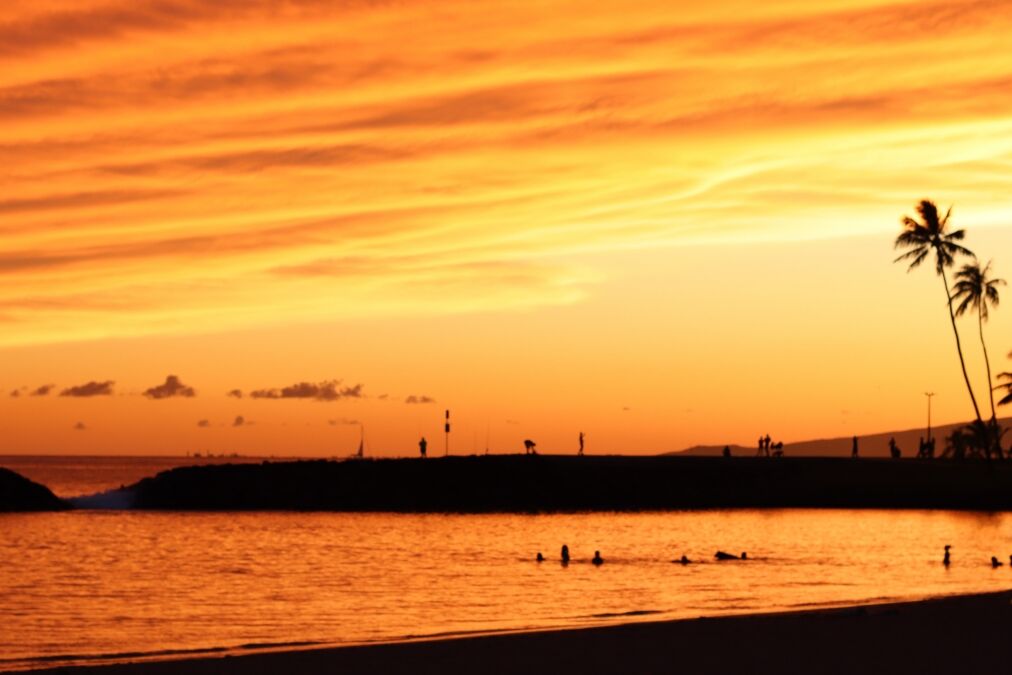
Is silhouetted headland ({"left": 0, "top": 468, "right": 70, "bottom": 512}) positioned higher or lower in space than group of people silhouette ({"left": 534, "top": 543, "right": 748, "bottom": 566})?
higher

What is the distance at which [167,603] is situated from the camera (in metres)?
50.1

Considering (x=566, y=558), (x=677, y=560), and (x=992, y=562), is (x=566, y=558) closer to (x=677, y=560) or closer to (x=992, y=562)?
(x=677, y=560)

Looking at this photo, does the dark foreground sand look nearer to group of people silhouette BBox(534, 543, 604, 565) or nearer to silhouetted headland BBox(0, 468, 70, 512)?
group of people silhouette BBox(534, 543, 604, 565)

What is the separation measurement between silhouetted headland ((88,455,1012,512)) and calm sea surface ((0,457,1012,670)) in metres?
8.98

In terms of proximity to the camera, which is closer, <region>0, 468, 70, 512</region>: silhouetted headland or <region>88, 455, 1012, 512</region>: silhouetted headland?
<region>88, 455, 1012, 512</region>: silhouetted headland

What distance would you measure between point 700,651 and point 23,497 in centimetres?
9143

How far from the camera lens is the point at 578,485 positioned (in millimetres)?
110688

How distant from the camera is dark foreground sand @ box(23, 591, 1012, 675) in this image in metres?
26.4

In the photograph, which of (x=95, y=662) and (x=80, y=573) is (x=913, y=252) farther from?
(x=95, y=662)

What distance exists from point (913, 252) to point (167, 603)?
220 feet

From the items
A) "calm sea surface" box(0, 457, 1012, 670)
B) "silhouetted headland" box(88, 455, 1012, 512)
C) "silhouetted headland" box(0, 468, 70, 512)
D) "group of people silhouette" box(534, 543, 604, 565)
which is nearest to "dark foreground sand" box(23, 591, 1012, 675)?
"calm sea surface" box(0, 457, 1012, 670)

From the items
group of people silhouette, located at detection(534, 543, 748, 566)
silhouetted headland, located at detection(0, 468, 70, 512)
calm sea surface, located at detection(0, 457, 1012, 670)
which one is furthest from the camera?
silhouetted headland, located at detection(0, 468, 70, 512)

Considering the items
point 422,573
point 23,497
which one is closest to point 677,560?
point 422,573

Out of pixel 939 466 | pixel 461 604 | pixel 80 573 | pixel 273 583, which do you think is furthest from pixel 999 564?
pixel 939 466
